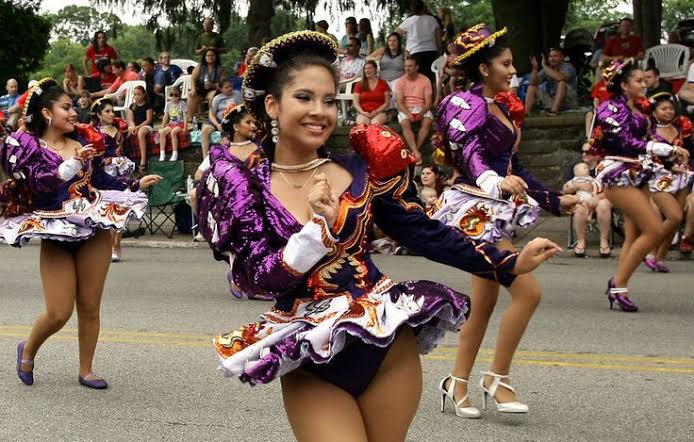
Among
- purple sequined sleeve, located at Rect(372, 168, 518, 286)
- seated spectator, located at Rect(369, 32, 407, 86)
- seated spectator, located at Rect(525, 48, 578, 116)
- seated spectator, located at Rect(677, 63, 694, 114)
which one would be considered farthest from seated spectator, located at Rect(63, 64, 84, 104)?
purple sequined sleeve, located at Rect(372, 168, 518, 286)

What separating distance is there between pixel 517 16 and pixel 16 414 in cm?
1562

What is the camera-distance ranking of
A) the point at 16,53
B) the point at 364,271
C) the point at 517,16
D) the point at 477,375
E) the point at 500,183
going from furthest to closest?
1. the point at 16,53
2. the point at 517,16
3. the point at 477,375
4. the point at 500,183
5. the point at 364,271

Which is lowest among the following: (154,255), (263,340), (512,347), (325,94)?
(154,255)

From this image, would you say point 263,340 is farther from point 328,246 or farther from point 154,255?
point 154,255

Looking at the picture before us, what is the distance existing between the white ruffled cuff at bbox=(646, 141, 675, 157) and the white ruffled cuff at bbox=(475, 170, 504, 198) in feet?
12.7

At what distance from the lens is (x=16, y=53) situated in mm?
31438

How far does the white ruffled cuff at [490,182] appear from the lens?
612 cm

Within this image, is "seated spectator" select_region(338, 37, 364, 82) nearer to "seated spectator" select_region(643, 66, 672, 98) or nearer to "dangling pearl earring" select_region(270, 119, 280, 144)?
"seated spectator" select_region(643, 66, 672, 98)

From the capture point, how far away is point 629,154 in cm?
967

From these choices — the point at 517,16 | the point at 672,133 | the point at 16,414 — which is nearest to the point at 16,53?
the point at 517,16

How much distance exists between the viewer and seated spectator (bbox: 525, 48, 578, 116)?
1880cm

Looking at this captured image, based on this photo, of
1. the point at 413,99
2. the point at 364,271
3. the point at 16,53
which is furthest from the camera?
the point at 16,53

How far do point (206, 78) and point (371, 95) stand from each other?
3.44 m

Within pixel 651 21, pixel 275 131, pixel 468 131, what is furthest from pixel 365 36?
pixel 275 131
